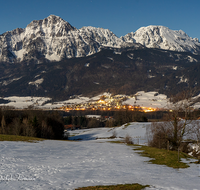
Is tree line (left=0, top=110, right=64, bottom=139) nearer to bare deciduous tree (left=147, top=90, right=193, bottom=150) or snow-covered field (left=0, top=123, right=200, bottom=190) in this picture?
snow-covered field (left=0, top=123, right=200, bottom=190)

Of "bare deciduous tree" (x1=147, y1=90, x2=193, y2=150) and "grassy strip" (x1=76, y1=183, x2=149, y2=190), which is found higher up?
"bare deciduous tree" (x1=147, y1=90, x2=193, y2=150)

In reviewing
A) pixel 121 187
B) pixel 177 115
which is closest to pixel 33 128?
pixel 177 115

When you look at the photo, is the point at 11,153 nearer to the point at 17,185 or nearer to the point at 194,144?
the point at 17,185

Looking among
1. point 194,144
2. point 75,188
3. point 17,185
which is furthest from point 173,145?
point 17,185

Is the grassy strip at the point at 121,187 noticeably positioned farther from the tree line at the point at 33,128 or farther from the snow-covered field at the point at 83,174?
the tree line at the point at 33,128

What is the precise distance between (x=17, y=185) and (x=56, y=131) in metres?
83.7

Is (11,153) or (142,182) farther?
(11,153)

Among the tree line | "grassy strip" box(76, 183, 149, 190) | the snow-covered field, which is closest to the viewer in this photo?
"grassy strip" box(76, 183, 149, 190)

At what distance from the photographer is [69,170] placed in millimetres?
24844

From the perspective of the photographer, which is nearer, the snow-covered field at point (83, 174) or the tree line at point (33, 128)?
the snow-covered field at point (83, 174)

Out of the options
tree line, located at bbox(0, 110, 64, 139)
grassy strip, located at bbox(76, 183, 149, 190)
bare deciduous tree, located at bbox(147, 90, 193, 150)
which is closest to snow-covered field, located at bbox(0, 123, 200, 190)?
grassy strip, located at bbox(76, 183, 149, 190)

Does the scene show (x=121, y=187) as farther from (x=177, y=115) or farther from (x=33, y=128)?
(x=33, y=128)

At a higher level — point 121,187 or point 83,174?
point 121,187

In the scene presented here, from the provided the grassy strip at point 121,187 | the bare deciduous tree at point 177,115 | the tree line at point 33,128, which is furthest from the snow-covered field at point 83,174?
the tree line at point 33,128
